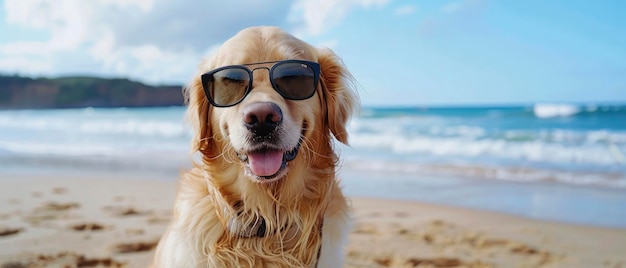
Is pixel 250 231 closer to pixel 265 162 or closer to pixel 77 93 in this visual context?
pixel 265 162

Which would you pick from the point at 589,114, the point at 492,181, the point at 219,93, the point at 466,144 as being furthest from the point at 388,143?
the point at 589,114

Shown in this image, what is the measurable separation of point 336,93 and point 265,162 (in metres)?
0.62

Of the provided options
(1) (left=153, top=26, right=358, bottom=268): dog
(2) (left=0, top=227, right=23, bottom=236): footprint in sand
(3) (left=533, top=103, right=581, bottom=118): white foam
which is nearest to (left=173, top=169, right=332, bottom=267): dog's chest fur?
(1) (left=153, top=26, right=358, bottom=268): dog

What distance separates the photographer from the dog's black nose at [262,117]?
2170 mm

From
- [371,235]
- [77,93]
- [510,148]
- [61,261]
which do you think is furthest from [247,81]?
[77,93]

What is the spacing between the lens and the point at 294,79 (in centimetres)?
240

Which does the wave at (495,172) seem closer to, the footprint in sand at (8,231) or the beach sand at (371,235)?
the beach sand at (371,235)

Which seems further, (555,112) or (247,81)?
(555,112)

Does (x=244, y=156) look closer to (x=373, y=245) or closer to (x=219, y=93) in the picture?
(x=219, y=93)

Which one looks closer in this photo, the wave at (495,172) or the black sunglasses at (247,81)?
the black sunglasses at (247,81)

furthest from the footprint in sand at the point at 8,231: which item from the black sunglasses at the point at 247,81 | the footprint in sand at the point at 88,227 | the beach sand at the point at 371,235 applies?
the black sunglasses at the point at 247,81

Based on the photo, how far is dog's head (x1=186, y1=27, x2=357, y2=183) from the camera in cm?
225

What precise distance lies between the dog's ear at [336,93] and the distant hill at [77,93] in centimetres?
4316

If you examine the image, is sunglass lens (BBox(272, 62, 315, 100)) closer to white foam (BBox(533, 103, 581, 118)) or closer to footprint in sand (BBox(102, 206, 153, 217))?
footprint in sand (BBox(102, 206, 153, 217))
